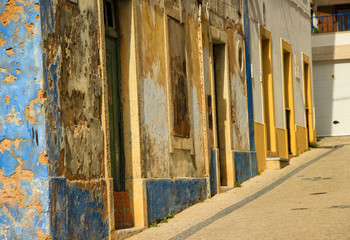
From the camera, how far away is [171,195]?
11.8 metres

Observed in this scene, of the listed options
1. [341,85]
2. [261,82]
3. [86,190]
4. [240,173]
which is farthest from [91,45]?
[341,85]

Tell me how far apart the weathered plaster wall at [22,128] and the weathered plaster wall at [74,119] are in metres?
0.11

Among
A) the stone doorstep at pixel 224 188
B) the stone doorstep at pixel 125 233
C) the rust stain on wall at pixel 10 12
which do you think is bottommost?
the stone doorstep at pixel 125 233

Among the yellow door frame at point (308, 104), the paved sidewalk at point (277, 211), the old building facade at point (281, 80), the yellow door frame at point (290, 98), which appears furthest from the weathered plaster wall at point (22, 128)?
the yellow door frame at point (308, 104)

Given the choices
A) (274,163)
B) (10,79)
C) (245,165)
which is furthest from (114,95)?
(274,163)

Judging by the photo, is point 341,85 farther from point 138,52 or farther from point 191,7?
point 138,52

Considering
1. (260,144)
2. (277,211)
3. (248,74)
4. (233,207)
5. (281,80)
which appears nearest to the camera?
(277,211)

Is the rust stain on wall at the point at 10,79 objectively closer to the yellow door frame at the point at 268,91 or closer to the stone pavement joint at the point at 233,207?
the stone pavement joint at the point at 233,207

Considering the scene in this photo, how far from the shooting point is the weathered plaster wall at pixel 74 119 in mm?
8352

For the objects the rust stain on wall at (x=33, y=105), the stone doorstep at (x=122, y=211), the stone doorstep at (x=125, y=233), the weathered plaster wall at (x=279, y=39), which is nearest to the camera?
the rust stain on wall at (x=33, y=105)

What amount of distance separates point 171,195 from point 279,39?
10.0 m

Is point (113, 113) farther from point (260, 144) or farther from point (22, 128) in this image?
point (260, 144)

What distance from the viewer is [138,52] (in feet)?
36.0

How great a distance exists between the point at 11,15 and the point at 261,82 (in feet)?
35.3
